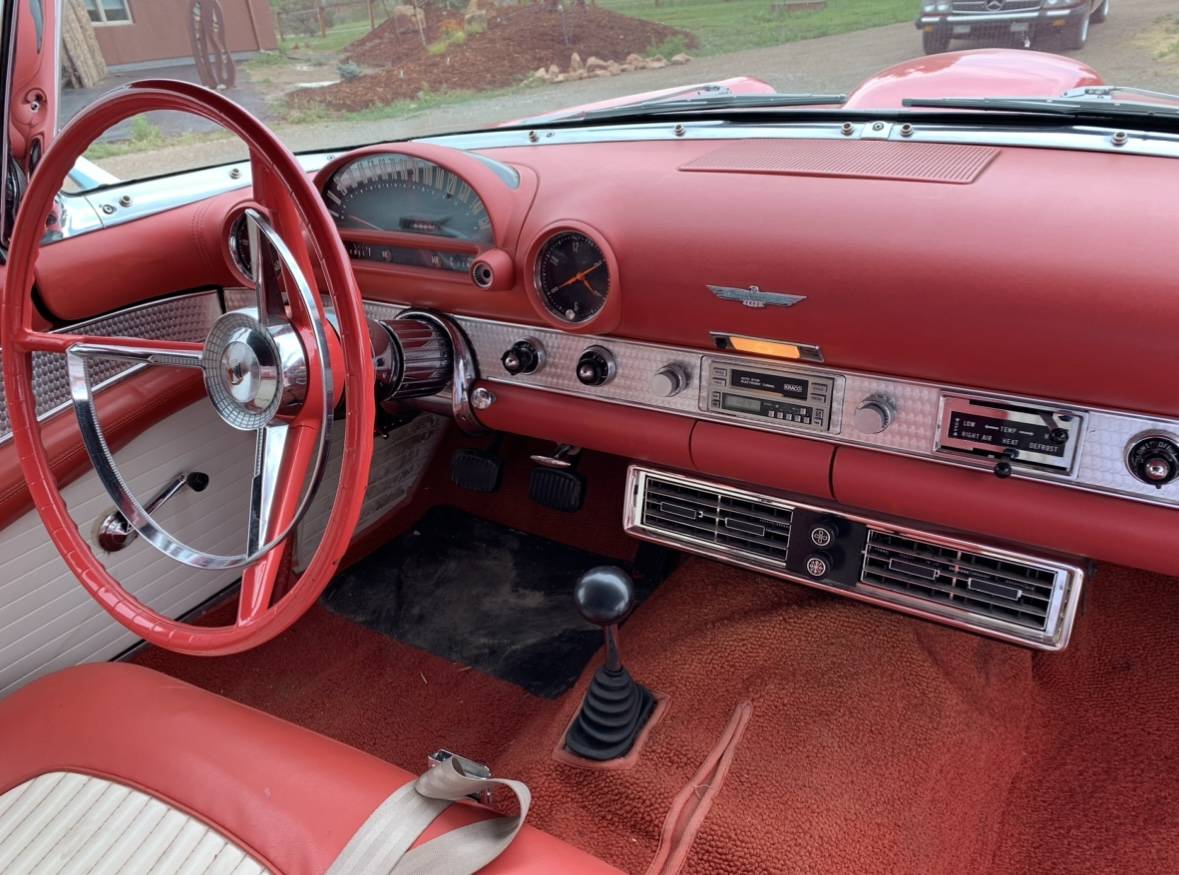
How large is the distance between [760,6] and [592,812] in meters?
1.48

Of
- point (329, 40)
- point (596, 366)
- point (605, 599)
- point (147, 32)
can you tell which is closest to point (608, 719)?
point (605, 599)

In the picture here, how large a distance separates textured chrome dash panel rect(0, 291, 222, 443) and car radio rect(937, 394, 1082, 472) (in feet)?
5.11

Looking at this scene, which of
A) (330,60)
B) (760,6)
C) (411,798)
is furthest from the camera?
(330,60)

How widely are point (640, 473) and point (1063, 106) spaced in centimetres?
105

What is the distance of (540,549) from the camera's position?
2.75m

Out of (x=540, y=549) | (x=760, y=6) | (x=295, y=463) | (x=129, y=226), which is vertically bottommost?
(x=540, y=549)

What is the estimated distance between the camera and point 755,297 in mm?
1525

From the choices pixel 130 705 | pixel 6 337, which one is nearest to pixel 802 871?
pixel 130 705

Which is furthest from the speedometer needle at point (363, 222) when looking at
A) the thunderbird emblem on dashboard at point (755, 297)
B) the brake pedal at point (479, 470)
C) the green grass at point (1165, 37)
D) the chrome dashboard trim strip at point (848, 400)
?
the green grass at point (1165, 37)

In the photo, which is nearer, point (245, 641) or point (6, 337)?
point (245, 641)

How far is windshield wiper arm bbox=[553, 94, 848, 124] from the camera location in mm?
1877

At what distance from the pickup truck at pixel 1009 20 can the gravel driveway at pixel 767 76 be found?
23mm

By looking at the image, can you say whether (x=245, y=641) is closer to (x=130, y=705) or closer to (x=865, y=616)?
(x=130, y=705)

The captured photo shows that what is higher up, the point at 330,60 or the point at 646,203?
the point at 330,60
